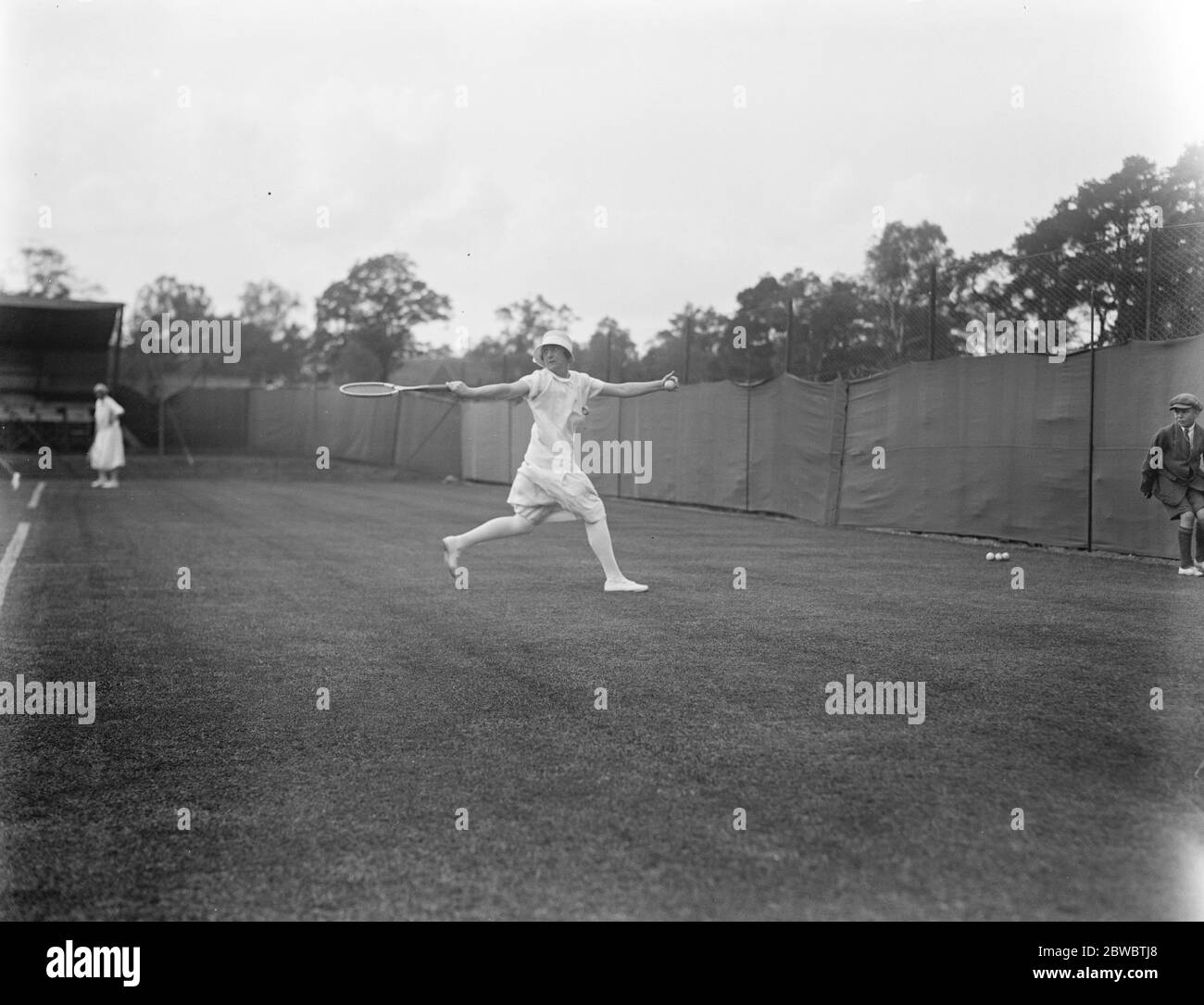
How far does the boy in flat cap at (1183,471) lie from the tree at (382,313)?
51.7 metres

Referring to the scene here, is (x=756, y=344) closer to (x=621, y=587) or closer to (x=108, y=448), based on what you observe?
(x=108, y=448)

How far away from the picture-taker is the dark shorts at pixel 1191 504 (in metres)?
11.9

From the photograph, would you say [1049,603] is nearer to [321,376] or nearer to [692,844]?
[692,844]

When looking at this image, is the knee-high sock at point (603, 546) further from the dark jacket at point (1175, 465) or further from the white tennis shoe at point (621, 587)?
the dark jacket at point (1175, 465)

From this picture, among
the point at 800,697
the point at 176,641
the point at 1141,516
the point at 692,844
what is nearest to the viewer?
the point at 692,844

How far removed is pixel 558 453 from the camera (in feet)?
34.1

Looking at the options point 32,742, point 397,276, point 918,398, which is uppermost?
point 397,276

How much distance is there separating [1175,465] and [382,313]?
199 feet

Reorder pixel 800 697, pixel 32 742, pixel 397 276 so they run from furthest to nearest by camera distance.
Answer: pixel 397 276
pixel 800 697
pixel 32 742

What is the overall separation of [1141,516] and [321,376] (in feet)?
198

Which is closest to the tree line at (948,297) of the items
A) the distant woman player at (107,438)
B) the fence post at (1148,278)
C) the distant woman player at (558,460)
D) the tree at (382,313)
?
the fence post at (1148,278)

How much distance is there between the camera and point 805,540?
16.2 meters

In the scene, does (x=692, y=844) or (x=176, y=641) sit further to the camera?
(x=176, y=641)
